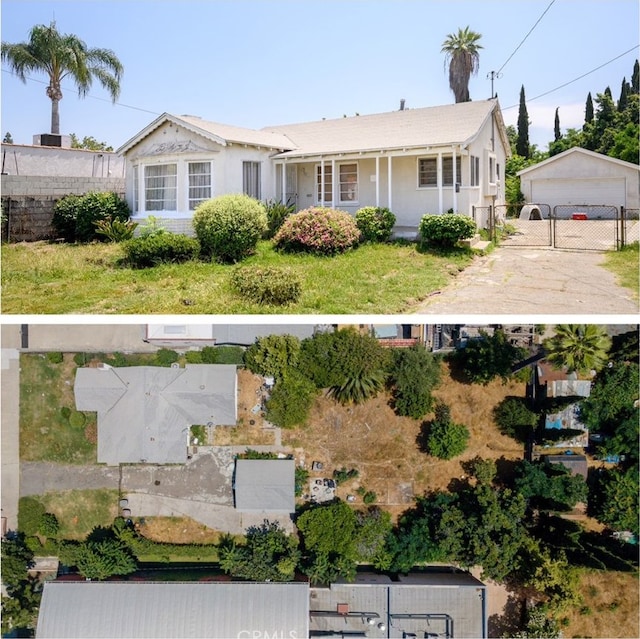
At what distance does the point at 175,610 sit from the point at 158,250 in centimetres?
810

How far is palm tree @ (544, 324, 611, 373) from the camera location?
13.5 meters

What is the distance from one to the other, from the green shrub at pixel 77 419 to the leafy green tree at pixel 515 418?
9.71m

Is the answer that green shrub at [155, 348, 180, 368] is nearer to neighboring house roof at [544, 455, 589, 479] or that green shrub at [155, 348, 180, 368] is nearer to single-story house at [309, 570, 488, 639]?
single-story house at [309, 570, 488, 639]

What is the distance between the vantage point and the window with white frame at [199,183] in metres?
17.2

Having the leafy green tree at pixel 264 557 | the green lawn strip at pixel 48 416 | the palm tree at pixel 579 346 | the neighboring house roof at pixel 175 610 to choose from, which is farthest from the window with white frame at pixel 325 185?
the neighboring house roof at pixel 175 610

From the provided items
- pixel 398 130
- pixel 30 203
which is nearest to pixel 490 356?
pixel 398 130

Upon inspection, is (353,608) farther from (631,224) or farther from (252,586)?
(631,224)

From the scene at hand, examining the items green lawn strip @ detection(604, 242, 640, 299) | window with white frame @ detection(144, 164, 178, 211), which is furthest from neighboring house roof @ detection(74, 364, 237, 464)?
green lawn strip @ detection(604, 242, 640, 299)

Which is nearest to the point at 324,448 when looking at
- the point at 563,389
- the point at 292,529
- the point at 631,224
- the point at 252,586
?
the point at 292,529

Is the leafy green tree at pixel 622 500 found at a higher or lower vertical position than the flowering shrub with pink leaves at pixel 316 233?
lower

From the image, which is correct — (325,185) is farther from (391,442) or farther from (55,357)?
(55,357)

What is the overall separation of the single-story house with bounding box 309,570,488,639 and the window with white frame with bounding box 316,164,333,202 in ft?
35.4

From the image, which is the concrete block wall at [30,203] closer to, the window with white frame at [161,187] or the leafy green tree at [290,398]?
the window with white frame at [161,187]

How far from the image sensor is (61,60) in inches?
726
